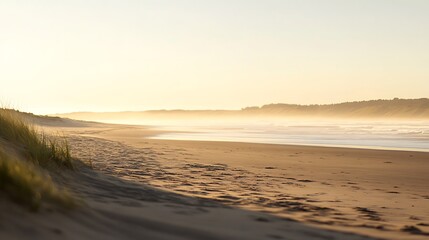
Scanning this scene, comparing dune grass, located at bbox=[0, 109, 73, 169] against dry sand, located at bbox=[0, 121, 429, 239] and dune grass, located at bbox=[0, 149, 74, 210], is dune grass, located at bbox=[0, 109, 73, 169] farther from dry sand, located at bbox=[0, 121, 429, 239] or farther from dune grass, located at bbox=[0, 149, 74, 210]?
dune grass, located at bbox=[0, 149, 74, 210]

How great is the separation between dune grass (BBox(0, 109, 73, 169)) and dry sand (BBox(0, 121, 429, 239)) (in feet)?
0.83

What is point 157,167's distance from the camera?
9.34m

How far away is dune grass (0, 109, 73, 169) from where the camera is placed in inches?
219

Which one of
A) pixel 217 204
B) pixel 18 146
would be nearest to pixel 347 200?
pixel 217 204

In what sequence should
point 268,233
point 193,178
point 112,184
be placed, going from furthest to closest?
point 193,178
point 112,184
point 268,233

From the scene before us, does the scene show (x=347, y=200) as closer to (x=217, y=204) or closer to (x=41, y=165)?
(x=217, y=204)

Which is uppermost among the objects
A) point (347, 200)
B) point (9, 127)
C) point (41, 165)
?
point (9, 127)

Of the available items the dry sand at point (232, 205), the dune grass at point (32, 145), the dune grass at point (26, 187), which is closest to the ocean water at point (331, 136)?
the dry sand at point (232, 205)

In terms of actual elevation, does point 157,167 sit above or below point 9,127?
below

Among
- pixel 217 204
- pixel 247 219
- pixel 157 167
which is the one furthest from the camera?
pixel 157 167

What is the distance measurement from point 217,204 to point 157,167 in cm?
414

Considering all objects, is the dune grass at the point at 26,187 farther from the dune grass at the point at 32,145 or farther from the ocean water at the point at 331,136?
the ocean water at the point at 331,136

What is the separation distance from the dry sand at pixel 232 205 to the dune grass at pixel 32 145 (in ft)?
0.83

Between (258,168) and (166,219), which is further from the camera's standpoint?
(258,168)
